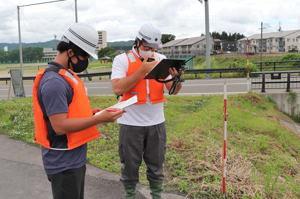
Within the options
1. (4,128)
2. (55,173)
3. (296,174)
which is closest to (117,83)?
(55,173)

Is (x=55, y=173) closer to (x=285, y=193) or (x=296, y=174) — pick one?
(x=285, y=193)

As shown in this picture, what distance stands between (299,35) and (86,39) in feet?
296

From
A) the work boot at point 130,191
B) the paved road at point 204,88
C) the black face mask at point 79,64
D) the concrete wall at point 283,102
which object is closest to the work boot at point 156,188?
the work boot at point 130,191

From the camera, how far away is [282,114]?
10828mm

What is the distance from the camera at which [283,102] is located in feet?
36.8

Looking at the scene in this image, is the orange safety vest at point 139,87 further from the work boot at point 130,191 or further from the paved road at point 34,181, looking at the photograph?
the paved road at point 34,181

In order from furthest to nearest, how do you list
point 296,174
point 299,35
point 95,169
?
point 299,35 < point 296,174 < point 95,169

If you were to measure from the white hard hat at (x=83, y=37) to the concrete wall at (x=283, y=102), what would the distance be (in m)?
10.1

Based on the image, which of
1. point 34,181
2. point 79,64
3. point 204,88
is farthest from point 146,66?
point 204,88

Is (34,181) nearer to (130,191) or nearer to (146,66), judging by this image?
(130,191)

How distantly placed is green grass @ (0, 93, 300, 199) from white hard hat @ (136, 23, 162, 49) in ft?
6.77

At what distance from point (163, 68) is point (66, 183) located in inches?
53.7

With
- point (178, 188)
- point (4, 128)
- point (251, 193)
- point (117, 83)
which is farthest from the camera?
point (4, 128)

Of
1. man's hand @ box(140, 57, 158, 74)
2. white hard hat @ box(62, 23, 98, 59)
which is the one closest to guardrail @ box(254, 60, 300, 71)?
man's hand @ box(140, 57, 158, 74)
